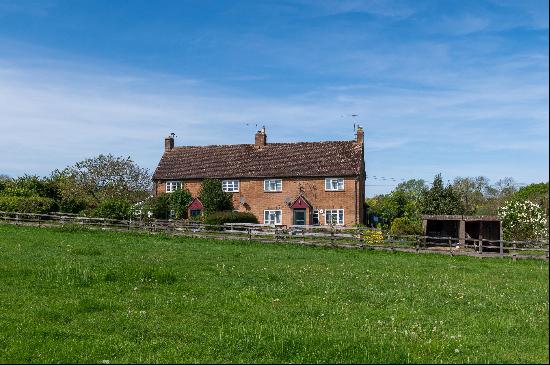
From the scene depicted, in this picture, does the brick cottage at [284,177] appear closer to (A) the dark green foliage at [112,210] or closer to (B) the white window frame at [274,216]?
(B) the white window frame at [274,216]

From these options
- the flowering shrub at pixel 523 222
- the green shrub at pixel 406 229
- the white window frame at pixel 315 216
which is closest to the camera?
the green shrub at pixel 406 229

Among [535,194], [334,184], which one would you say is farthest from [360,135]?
[535,194]

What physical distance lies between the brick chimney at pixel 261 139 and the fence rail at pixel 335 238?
18248 millimetres

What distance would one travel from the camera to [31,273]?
17422 millimetres

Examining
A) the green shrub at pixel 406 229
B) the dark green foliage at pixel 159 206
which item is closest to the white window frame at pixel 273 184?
the dark green foliage at pixel 159 206

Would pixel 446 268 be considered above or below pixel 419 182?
below

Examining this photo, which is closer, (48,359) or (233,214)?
(48,359)

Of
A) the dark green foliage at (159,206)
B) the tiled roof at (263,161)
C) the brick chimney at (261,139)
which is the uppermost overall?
the brick chimney at (261,139)

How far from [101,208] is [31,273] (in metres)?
30.8

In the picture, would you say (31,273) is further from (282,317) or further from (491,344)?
(491,344)

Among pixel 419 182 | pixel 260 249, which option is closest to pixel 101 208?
pixel 260 249

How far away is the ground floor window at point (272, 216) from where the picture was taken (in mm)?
55312

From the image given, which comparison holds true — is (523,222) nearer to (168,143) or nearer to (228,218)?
(228,218)

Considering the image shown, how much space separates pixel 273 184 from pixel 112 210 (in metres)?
15.9
